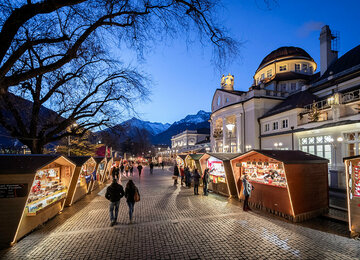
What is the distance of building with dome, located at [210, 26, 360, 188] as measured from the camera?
14336 millimetres

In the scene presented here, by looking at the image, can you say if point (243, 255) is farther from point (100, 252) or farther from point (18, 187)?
point (18, 187)

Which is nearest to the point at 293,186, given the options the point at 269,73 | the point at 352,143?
the point at 352,143

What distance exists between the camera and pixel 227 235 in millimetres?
6156

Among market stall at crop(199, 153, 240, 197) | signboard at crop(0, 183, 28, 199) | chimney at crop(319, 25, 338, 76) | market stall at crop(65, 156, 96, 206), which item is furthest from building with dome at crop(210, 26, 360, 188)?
signboard at crop(0, 183, 28, 199)

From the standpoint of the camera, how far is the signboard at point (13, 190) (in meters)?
5.72

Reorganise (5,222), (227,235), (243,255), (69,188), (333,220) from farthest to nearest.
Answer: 1. (69,188)
2. (333,220)
3. (227,235)
4. (5,222)
5. (243,255)

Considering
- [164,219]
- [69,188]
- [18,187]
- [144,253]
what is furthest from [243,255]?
[69,188]

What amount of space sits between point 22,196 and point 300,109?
75.2ft

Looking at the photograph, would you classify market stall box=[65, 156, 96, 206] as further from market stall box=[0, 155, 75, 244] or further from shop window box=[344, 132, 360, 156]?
shop window box=[344, 132, 360, 156]

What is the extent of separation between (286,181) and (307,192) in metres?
1.31

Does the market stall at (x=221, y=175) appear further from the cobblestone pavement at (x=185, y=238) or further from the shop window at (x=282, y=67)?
the shop window at (x=282, y=67)

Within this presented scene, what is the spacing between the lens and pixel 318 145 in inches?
650

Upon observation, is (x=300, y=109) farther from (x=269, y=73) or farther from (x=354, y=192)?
(x=269, y=73)

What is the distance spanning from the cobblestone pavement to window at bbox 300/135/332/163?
10576 millimetres
